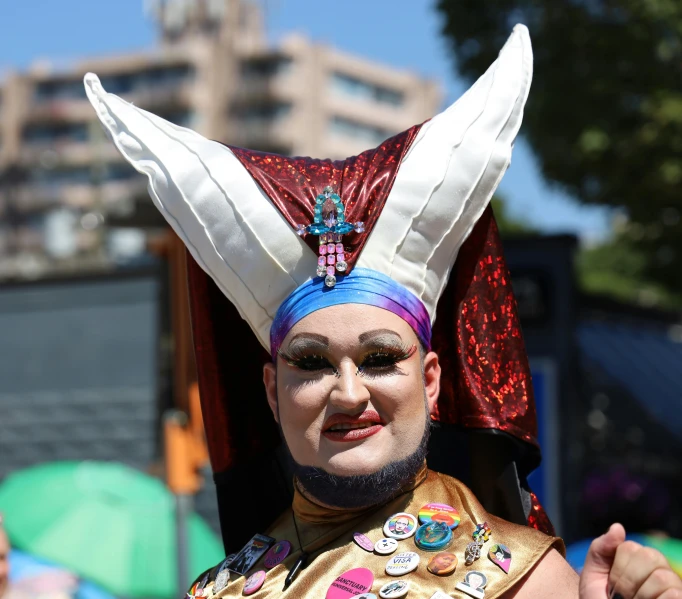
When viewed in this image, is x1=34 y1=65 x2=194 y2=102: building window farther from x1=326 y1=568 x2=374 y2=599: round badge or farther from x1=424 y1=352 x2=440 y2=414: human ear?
x1=326 y1=568 x2=374 y2=599: round badge

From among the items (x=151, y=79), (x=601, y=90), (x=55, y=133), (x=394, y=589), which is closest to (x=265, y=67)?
(x=151, y=79)

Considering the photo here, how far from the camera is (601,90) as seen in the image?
25.2ft

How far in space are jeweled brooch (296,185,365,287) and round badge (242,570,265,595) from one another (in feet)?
2.20

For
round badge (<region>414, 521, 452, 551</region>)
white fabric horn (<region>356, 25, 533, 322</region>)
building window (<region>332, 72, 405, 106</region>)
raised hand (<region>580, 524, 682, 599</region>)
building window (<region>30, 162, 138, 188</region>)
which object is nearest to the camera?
raised hand (<region>580, 524, 682, 599</region>)

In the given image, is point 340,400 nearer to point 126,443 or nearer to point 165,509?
point 165,509

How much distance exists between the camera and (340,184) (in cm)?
242

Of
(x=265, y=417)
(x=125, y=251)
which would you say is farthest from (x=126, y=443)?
(x=125, y=251)

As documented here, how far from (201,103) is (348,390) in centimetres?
5517

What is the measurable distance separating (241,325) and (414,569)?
2.58ft

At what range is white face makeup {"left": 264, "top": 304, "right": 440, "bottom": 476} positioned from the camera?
2271mm

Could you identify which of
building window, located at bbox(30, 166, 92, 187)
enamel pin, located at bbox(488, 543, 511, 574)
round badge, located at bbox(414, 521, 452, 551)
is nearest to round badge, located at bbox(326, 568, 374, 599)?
round badge, located at bbox(414, 521, 452, 551)

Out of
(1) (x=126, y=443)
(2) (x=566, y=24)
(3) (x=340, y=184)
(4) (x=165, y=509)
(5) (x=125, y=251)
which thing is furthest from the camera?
(5) (x=125, y=251)

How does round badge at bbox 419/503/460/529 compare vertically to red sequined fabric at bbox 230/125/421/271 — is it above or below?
below

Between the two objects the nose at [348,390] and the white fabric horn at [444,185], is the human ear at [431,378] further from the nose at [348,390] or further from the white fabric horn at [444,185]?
the nose at [348,390]
